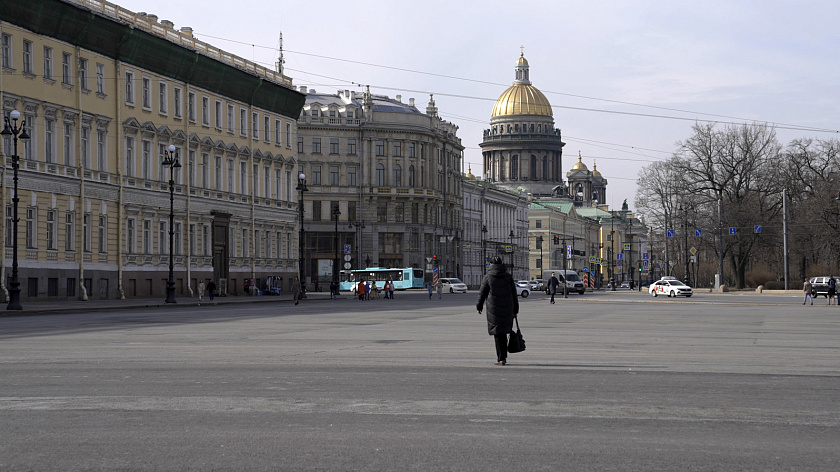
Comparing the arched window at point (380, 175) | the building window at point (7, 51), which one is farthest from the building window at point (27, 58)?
the arched window at point (380, 175)

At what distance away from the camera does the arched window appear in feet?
388

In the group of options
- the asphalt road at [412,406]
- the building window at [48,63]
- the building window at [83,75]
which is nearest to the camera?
the asphalt road at [412,406]

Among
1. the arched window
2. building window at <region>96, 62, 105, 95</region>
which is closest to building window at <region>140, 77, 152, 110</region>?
building window at <region>96, 62, 105, 95</region>

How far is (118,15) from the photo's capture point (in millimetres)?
56938

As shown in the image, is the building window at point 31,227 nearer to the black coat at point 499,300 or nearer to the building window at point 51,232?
the building window at point 51,232

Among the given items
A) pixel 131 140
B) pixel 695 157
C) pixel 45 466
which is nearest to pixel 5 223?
pixel 131 140

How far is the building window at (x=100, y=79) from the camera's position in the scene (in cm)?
5611

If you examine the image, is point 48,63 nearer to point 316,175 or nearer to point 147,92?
point 147,92

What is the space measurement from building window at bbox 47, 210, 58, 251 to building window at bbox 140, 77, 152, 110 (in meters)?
11.0

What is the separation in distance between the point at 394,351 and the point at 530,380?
5.57 metres

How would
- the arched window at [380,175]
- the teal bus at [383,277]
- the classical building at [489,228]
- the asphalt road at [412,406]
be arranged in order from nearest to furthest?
the asphalt road at [412,406] → the teal bus at [383,277] → the arched window at [380,175] → the classical building at [489,228]

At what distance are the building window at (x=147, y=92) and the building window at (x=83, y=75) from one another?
6.00 meters

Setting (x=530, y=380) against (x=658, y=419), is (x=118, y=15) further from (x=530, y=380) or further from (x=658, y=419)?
(x=658, y=419)

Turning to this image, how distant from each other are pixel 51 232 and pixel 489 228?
367 feet
